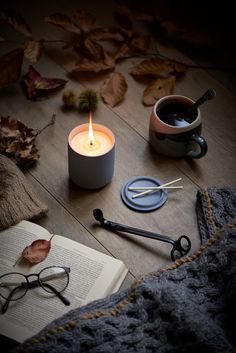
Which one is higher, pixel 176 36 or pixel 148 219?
pixel 176 36

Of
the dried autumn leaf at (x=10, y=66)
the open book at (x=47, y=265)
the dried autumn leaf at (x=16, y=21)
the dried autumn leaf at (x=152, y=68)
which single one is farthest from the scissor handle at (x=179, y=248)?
the dried autumn leaf at (x=16, y=21)

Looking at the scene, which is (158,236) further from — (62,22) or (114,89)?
(62,22)

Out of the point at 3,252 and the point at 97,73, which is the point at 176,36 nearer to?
the point at 97,73

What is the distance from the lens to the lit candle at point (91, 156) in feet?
3.24

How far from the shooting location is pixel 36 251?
931 millimetres

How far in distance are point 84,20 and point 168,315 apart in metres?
0.88

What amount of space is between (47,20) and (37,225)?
0.61m

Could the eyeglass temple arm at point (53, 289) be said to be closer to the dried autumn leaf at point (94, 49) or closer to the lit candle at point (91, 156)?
the lit candle at point (91, 156)

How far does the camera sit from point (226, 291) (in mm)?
833

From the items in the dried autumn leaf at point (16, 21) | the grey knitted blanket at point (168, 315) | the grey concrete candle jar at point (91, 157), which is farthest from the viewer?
the dried autumn leaf at point (16, 21)

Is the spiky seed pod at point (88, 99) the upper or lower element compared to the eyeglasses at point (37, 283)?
upper

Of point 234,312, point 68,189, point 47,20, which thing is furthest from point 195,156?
point 47,20

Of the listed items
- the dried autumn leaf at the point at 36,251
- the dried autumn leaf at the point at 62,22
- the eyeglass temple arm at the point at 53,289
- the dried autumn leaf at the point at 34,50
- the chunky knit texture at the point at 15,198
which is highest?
the dried autumn leaf at the point at 62,22

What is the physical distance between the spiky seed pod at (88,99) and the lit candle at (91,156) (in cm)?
15
